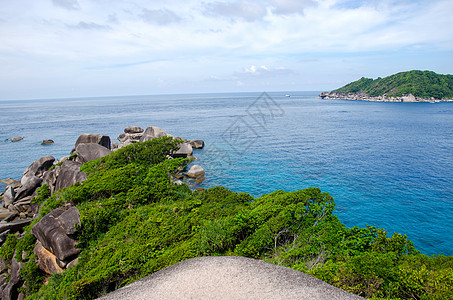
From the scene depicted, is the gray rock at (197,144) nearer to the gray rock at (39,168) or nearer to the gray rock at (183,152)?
the gray rock at (183,152)

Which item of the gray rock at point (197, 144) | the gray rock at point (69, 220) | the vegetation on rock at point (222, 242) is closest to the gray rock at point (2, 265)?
the vegetation on rock at point (222, 242)

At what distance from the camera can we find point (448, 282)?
29.5 ft

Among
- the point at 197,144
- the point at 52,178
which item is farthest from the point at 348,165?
the point at 52,178

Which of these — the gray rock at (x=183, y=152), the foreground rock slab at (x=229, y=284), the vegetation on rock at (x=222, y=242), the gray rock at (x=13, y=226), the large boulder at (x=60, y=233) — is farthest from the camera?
the gray rock at (x=183, y=152)

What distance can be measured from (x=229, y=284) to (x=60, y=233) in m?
11.6

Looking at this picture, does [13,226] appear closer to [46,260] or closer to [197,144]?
[46,260]

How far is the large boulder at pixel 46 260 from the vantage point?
1588cm

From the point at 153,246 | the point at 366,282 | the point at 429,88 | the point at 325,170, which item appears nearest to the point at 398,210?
the point at 325,170

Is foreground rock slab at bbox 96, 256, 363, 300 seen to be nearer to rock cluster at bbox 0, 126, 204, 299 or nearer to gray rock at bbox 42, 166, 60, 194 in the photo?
rock cluster at bbox 0, 126, 204, 299

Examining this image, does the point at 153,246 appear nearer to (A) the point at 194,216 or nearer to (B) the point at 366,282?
(A) the point at 194,216

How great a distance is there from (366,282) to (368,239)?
3611 millimetres

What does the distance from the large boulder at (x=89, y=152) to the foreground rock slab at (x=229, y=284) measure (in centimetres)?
2220

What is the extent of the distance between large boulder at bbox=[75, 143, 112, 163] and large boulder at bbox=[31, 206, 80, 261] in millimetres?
13108

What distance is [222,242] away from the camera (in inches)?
552
